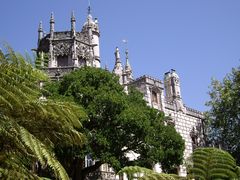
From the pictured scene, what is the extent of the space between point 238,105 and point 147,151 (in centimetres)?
1649

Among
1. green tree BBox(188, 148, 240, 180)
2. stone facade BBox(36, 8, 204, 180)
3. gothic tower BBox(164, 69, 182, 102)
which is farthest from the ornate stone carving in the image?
green tree BBox(188, 148, 240, 180)

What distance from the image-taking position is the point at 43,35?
42219 millimetres

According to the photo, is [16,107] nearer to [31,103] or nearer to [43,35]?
[31,103]

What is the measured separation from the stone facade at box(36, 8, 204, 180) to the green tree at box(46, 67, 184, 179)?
36.1ft

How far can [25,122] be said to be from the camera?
977 cm

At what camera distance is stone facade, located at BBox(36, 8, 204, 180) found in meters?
37.9

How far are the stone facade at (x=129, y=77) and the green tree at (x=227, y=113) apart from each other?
2.73m

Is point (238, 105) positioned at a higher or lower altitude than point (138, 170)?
higher

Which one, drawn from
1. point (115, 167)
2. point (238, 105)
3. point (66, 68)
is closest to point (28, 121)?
point (115, 167)

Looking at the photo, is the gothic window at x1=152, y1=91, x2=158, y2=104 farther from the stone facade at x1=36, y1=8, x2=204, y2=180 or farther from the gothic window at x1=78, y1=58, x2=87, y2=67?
the gothic window at x1=78, y1=58, x2=87, y2=67

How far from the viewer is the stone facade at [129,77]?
37.9 m

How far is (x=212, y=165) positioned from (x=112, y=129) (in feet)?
42.7

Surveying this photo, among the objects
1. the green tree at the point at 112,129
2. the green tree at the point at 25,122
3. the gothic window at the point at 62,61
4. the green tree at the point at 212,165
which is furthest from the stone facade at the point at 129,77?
the green tree at the point at 25,122

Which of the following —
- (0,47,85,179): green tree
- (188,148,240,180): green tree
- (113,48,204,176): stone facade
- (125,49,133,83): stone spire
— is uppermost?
(125,49,133,83): stone spire
